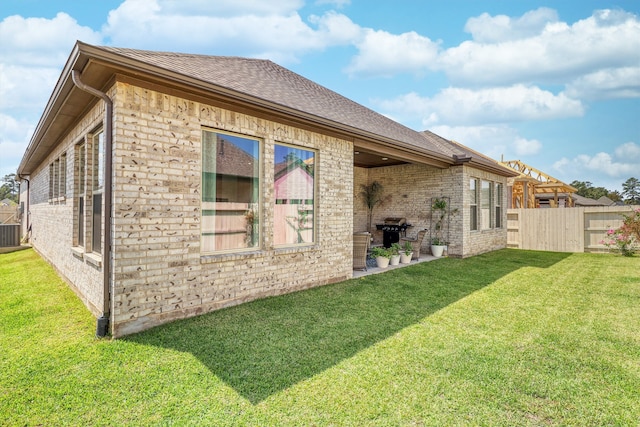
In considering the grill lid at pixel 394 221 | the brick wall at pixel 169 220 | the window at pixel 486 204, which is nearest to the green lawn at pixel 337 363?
the brick wall at pixel 169 220

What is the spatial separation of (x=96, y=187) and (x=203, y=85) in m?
2.44

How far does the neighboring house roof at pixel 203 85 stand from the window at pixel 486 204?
12.6ft

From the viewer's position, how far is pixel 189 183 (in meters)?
4.16

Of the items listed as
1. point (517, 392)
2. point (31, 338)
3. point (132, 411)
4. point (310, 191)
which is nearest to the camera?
point (132, 411)

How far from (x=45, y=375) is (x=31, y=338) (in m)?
1.20

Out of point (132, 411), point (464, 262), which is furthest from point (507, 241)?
point (132, 411)

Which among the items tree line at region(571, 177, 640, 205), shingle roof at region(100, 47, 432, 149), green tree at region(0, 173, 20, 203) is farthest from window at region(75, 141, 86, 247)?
green tree at region(0, 173, 20, 203)

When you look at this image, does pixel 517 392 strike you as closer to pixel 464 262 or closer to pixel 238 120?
pixel 238 120

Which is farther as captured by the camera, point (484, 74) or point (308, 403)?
point (484, 74)

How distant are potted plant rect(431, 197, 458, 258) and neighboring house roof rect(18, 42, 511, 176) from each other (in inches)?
85.4

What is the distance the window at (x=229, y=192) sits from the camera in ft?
14.7

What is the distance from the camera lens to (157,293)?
3.89 meters

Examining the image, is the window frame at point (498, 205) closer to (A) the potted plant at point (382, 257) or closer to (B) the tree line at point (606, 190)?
(A) the potted plant at point (382, 257)

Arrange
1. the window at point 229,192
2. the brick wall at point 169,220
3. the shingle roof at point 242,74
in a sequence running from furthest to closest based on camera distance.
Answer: the window at point 229,192 < the shingle roof at point 242,74 < the brick wall at point 169,220
